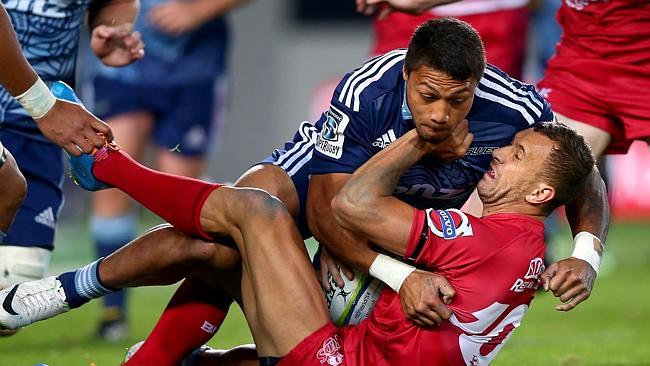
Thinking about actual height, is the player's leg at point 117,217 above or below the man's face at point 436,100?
below

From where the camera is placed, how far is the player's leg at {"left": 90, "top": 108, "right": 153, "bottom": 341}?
24.2 ft

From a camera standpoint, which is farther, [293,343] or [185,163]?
[185,163]

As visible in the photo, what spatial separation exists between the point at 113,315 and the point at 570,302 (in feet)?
11.3

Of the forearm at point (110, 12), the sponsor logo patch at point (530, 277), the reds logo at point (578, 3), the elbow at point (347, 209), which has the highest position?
the forearm at point (110, 12)

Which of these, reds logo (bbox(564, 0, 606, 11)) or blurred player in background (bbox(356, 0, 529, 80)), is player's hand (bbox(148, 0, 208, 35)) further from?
reds logo (bbox(564, 0, 606, 11))

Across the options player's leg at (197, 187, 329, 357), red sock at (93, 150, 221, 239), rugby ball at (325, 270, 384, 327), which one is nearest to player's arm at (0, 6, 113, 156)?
red sock at (93, 150, 221, 239)

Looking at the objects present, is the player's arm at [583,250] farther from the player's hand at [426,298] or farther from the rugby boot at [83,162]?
the rugby boot at [83,162]

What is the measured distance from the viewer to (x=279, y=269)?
15.2 ft

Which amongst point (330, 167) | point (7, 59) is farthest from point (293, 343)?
point (7, 59)

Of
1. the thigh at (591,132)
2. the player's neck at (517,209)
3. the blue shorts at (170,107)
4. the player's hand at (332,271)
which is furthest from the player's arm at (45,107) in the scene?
the blue shorts at (170,107)

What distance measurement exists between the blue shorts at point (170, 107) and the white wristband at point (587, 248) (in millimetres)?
3732

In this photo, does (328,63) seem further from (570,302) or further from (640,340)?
(570,302)

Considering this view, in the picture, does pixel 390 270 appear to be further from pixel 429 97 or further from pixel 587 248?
pixel 587 248

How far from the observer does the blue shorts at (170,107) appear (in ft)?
26.4
